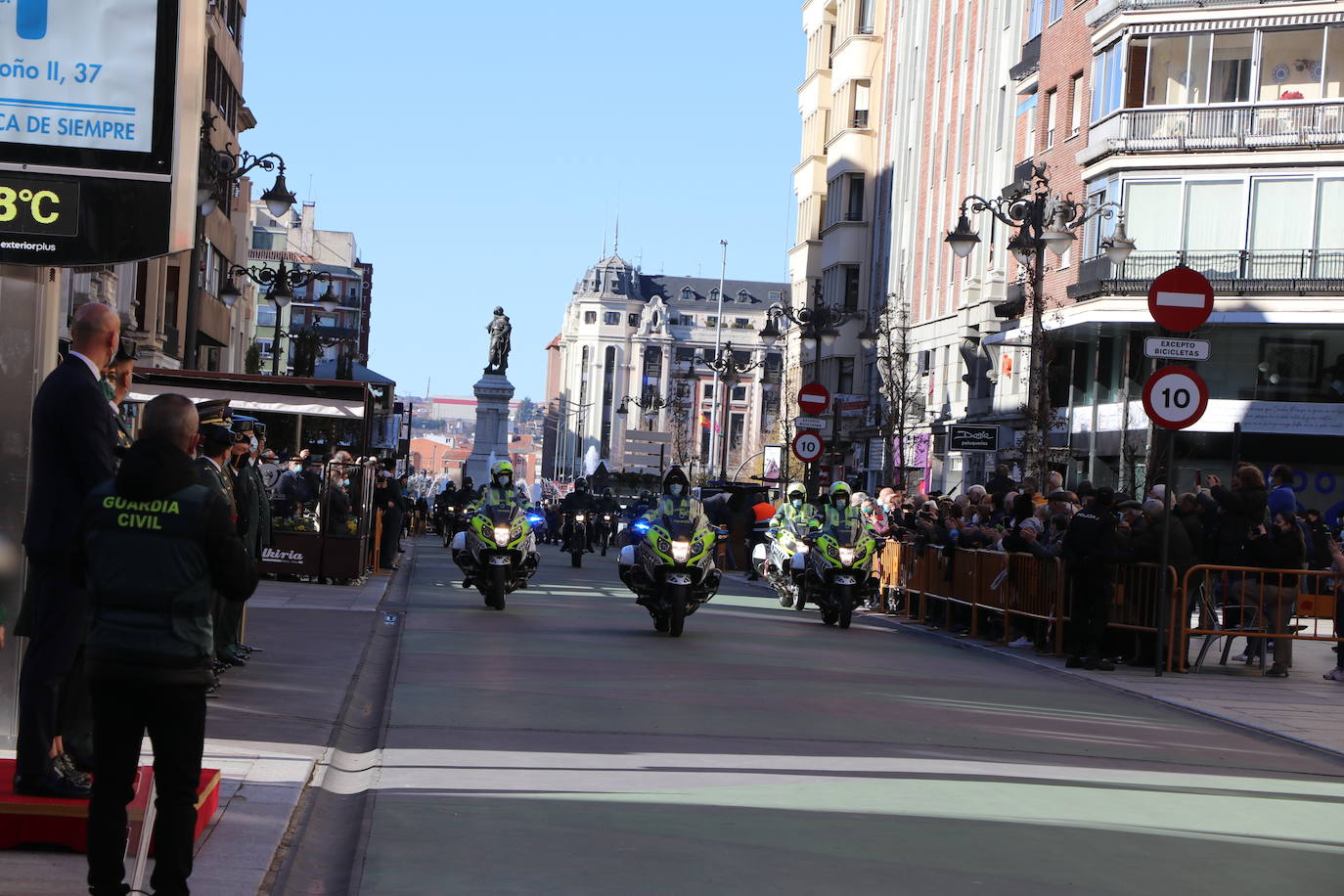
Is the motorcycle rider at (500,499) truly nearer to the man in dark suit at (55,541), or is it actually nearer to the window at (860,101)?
the man in dark suit at (55,541)

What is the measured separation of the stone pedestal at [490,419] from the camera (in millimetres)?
74500

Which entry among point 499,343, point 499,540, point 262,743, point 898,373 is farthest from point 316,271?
point 262,743

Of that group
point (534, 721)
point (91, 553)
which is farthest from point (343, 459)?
point (91, 553)

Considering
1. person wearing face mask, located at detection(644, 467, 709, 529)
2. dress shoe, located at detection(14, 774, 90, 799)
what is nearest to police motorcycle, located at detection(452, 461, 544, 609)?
person wearing face mask, located at detection(644, 467, 709, 529)

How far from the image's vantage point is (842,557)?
75.9 feet

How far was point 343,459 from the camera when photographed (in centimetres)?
2831

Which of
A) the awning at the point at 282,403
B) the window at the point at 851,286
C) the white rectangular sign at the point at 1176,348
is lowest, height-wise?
the awning at the point at 282,403

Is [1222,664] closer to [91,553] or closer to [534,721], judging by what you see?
[534,721]

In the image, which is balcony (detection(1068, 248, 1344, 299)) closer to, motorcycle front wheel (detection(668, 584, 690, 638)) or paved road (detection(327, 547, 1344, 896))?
motorcycle front wheel (detection(668, 584, 690, 638))

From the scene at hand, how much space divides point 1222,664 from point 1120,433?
960 inches

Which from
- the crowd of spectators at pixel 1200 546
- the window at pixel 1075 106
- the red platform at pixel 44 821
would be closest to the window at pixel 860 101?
the window at pixel 1075 106

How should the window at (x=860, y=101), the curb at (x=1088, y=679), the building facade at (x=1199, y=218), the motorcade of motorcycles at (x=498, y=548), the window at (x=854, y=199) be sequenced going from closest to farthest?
the curb at (x=1088, y=679)
the motorcade of motorcycles at (x=498, y=548)
the building facade at (x=1199, y=218)
the window at (x=854, y=199)
the window at (x=860, y=101)

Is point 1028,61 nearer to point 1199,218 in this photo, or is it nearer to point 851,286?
point 1199,218

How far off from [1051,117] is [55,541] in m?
44.4
